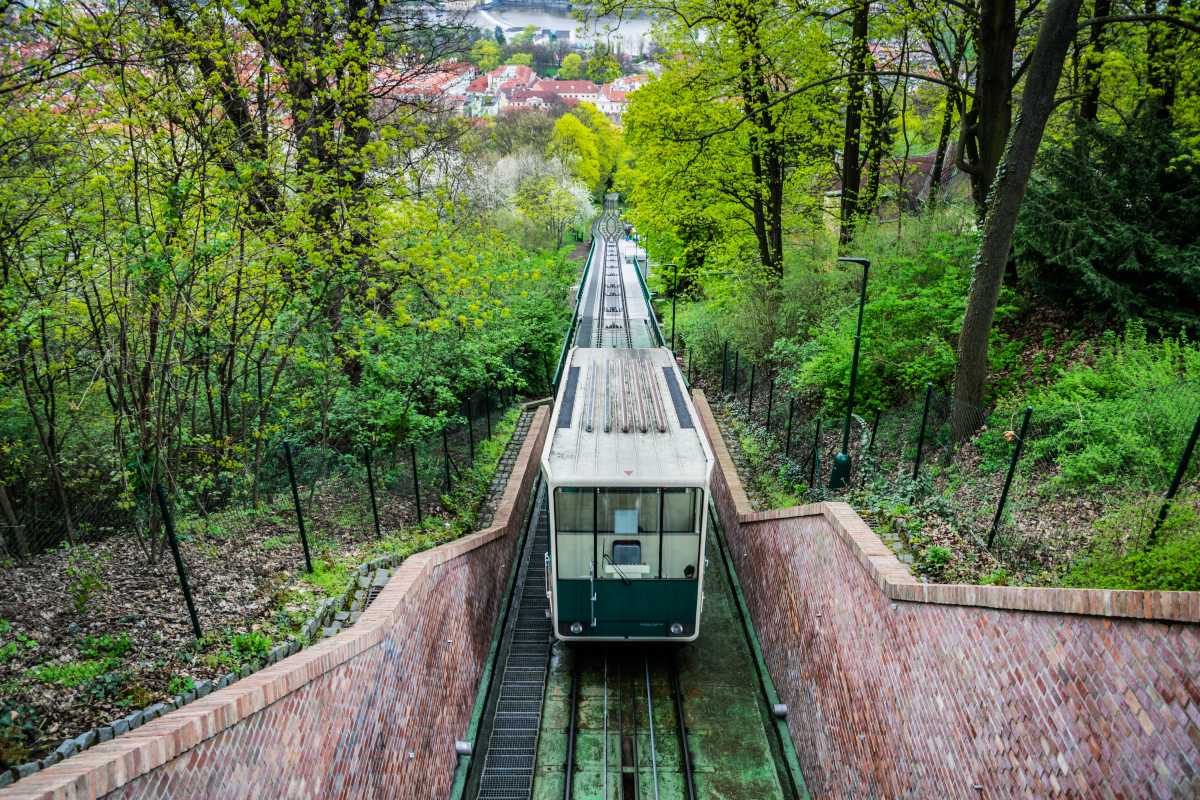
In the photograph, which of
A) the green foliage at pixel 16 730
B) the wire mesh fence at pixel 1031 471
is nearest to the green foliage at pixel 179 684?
the green foliage at pixel 16 730

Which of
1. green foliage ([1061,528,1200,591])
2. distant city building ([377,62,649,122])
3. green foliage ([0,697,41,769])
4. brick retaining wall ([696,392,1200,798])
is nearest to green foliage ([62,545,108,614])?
green foliage ([0,697,41,769])

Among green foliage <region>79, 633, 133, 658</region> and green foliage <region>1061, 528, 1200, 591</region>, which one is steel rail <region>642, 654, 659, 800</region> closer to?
green foliage <region>1061, 528, 1200, 591</region>

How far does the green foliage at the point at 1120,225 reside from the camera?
10594 millimetres

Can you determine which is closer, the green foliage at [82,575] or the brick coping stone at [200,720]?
the brick coping stone at [200,720]

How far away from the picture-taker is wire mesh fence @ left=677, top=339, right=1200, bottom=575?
24.6 feet

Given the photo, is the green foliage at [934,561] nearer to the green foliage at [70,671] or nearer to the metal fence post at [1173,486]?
the metal fence post at [1173,486]

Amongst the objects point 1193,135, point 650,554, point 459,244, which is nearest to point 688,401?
point 650,554

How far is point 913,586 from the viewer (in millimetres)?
6449

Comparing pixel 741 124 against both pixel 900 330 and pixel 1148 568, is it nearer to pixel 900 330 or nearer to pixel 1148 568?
pixel 900 330

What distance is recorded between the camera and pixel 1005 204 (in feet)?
32.3

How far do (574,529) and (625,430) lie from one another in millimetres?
1944

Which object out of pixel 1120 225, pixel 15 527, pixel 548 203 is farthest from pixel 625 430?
pixel 548 203

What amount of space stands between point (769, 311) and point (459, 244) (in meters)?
10.8

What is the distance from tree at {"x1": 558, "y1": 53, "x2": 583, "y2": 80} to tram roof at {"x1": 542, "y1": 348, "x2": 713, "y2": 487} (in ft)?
361
